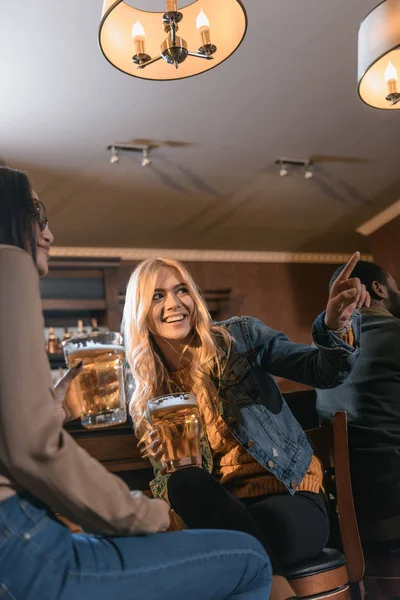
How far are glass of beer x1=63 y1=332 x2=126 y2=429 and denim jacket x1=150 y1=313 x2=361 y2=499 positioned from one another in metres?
0.47

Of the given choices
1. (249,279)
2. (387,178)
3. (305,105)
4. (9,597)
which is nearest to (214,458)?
(9,597)

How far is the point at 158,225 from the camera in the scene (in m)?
5.95

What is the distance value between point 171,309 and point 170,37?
970 millimetres

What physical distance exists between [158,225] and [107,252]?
0.76 meters

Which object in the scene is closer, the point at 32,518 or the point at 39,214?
the point at 32,518

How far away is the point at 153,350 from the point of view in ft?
6.04

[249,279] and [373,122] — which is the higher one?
[373,122]

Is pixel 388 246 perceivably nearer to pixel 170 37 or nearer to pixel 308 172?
pixel 308 172

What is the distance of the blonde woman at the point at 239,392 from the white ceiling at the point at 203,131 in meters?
1.94

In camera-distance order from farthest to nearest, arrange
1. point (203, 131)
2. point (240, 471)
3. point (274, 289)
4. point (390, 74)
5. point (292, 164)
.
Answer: point (274, 289) < point (292, 164) < point (203, 131) < point (390, 74) < point (240, 471)

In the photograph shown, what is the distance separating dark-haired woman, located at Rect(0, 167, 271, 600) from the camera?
0.81 meters

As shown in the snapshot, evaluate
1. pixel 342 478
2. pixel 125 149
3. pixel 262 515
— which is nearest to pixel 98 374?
pixel 262 515

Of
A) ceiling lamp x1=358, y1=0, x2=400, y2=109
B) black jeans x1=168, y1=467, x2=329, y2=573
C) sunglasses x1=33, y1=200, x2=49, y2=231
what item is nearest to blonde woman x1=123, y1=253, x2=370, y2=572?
black jeans x1=168, y1=467, x2=329, y2=573

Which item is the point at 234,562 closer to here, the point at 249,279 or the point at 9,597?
the point at 9,597
